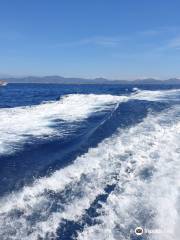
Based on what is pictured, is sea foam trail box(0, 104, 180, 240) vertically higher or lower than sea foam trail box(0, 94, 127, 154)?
lower

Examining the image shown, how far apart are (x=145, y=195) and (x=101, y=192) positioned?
1.34m

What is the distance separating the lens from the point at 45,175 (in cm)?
1241

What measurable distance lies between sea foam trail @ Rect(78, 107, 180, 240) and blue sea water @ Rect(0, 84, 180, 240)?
0.9 inches

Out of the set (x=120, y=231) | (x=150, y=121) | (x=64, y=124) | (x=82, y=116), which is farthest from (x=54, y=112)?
(x=120, y=231)

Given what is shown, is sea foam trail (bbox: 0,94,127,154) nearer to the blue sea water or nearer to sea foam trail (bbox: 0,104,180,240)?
the blue sea water

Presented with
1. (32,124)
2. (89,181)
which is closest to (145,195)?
(89,181)

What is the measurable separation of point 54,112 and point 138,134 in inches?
435

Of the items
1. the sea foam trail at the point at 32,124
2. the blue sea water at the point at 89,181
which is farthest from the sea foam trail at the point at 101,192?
the sea foam trail at the point at 32,124

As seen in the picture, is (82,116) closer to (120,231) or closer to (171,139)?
(171,139)

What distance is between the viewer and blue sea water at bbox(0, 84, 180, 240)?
343 inches

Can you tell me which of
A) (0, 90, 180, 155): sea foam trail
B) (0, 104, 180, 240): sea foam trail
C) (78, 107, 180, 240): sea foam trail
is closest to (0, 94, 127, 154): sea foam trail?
(0, 90, 180, 155): sea foam trail

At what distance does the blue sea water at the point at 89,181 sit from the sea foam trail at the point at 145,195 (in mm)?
23

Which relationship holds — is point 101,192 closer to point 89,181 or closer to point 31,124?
point 89,181

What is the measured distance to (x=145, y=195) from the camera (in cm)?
1072
